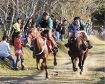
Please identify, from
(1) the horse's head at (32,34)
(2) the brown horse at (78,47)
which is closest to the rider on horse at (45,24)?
(2) the brown horse at (78,47)

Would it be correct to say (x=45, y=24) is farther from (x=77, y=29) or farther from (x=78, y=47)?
(x=78, y=47)

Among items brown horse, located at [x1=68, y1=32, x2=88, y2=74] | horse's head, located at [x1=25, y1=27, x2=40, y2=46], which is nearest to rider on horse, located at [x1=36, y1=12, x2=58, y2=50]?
brown horse, located at [x1=68, y1=32, x2=88, y2=74]

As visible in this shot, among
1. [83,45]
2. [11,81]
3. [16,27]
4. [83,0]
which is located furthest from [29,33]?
[83,0]

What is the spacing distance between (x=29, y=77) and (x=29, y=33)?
235 cm

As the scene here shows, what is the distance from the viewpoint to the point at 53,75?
18328mm

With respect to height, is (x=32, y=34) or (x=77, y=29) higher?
(x=32, y=34)

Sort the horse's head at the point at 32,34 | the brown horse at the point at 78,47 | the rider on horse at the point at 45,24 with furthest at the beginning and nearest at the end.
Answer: the brown horse at the point at 78,47 < the rider on horse at the point at 45,24 < the horse's head at the point at 32,34

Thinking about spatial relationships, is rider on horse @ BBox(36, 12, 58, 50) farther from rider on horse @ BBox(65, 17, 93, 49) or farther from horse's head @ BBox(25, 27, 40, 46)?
horse's head @ BBox(25, 27, 40, 46)

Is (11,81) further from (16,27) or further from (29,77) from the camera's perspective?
(16,27)

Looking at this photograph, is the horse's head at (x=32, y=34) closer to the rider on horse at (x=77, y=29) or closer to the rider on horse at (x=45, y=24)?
the rider on horse at (x=45, y=24)

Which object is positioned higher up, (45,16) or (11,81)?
(45,16)

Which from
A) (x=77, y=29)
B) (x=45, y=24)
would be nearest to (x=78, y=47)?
(x=77, y=29)

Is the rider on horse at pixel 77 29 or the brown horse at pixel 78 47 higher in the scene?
the rider on horse at pixel 77 29

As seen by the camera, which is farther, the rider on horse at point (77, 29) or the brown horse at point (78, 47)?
the rider on horse at point (77, 29)
